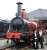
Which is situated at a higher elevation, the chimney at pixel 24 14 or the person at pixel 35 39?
the chimney at pixel 24 14

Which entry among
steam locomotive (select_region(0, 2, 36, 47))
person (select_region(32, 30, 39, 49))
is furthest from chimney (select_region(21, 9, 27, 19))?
person (select_region(32, 30, 39, 49))

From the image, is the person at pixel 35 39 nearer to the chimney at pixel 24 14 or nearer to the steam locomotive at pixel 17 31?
the steam locomotive at pixel 17 31

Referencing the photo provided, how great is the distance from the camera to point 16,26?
162 centimetres

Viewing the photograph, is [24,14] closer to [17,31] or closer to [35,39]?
[17,31]

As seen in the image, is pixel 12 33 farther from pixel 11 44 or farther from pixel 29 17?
pixel 29 17

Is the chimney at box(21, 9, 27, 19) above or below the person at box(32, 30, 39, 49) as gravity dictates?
above

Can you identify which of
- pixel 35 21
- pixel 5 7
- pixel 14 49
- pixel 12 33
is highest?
pixel 5 7

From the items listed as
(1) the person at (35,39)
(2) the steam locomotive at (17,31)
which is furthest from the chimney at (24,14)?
(1) the person at (35,39)

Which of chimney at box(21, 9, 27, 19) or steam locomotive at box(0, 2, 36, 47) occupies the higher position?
chimney at box(21, 9, 27, 19)

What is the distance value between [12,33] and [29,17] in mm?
266

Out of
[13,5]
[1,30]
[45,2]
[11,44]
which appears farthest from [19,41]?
[45,2]

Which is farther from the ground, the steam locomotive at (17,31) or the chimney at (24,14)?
the chimney at (24,14)

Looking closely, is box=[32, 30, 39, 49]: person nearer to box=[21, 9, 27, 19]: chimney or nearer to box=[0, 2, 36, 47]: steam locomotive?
box=[0, 2, 36, 47]: steam locomotive

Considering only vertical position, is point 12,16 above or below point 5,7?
below
